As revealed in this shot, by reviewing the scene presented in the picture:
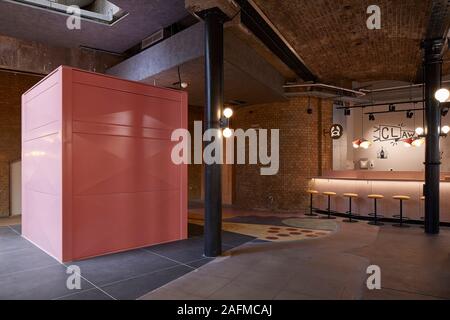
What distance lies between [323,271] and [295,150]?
6.20 meters

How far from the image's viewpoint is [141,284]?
3820mm

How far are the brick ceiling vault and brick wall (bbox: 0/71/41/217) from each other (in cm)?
783

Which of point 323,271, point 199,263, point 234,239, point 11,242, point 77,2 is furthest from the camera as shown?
point 77,2

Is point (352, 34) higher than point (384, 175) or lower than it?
higher

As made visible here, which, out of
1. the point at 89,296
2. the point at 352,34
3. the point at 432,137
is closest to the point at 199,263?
the point at 89,296

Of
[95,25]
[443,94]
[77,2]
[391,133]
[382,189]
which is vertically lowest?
[382,189]

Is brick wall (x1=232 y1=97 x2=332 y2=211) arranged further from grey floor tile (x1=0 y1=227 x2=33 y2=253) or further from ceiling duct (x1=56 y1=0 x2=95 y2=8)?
grey floor tile (x1=0 y1=227 x2=33 y2=253)

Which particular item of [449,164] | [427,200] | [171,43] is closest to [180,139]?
[171,43]

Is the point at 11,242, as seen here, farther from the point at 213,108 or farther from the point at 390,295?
the point at 390,295

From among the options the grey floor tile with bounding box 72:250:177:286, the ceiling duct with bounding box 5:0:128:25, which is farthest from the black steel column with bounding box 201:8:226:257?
the ceiling duct with bounding box 5:0:128:25
